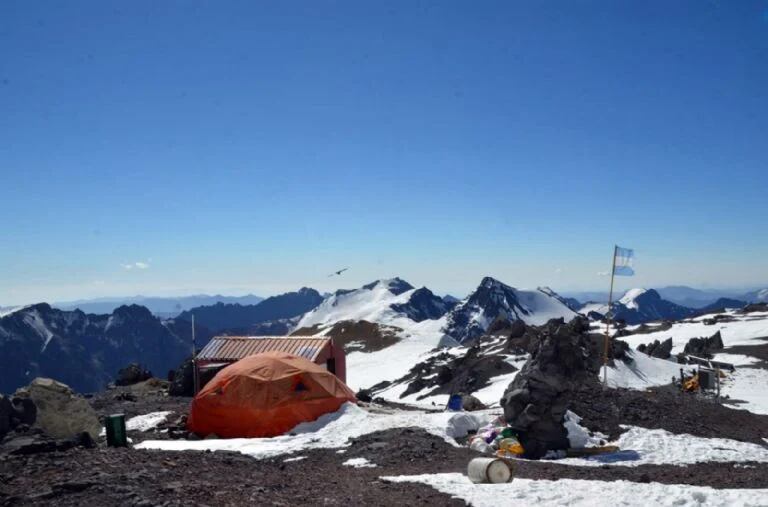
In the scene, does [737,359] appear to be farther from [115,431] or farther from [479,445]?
[115,431]

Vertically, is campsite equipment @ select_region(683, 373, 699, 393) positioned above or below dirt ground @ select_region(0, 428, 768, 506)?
below

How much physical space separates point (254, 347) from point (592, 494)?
98.1 ft

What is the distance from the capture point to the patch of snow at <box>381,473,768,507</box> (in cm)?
1045

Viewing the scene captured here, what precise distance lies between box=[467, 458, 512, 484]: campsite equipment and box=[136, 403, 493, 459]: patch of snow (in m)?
5.49

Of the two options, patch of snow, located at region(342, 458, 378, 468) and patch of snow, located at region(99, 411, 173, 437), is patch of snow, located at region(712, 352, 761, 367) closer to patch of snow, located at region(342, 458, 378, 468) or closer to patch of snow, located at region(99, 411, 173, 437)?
patch of snow, located at region(342, 458, 378, 468)

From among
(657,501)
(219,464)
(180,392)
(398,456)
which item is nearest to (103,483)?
(219,464)

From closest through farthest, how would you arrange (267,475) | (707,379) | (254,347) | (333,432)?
(267,475) < (333,432) < (707,379) < (254,347)

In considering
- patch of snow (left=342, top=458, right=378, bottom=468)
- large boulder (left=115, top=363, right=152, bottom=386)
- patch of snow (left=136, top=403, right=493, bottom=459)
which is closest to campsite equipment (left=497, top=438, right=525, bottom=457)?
patch of snow (left=136, top=403, right=493, bottom=459)

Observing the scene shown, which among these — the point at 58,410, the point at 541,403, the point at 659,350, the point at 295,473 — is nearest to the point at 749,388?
the point at 659,350

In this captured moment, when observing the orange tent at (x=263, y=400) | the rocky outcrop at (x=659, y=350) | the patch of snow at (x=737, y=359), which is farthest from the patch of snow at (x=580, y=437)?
the rocky outcrop at (x=659, y=350)

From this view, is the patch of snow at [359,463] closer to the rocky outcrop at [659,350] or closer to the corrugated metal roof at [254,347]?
the corrugated metal roof at [254,347]

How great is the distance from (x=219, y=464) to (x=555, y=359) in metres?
11.5

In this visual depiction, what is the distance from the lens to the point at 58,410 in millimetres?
18391

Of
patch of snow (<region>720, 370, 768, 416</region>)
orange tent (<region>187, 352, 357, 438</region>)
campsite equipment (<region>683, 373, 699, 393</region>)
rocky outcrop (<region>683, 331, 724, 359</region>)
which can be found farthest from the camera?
rocky outcrop (<region>683, 331, 724, 359</region>)
